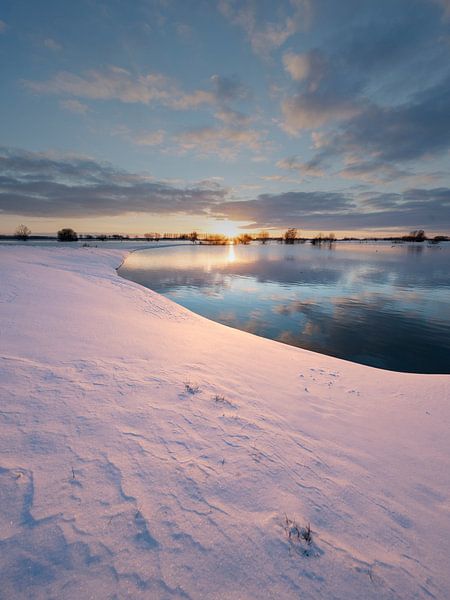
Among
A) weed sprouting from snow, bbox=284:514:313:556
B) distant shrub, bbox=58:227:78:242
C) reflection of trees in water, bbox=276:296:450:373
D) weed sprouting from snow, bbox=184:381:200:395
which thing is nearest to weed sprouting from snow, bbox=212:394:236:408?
weed sprouting from snow, bbox=184:381:200:395

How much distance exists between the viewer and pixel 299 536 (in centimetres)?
295

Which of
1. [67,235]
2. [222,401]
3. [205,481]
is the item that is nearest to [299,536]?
[205,481]

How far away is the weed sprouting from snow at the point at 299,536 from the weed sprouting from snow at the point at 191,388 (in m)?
3.00

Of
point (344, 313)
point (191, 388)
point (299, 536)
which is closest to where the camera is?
point (299, 536)

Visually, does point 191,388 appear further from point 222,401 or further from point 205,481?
point 205,481

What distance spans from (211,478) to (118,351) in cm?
455

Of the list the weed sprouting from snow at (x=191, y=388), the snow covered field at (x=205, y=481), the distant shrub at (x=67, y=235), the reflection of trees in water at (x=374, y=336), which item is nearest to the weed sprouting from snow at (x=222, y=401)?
the snow covered field at (x=205, y=481)

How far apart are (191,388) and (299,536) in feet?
11.0

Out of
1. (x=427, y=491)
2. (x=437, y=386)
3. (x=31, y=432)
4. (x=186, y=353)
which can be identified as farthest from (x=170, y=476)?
(x=437, y=386)

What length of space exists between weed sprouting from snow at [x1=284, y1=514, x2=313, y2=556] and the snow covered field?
18 millimetres

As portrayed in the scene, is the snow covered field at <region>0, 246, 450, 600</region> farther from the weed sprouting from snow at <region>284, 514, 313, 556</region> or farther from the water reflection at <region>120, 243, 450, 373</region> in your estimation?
the water reflection at <region>120, 243, 450, 373</region>

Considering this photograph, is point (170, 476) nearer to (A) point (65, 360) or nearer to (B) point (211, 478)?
(B) point (211, 478)

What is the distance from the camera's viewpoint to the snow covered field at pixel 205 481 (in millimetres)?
2473

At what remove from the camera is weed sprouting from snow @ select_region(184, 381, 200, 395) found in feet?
18.6
